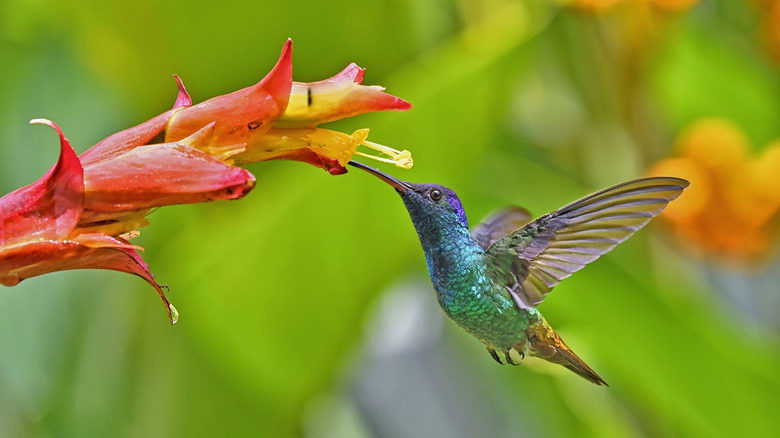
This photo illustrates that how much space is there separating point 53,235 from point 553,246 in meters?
→ 0.44

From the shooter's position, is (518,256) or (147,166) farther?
(518,256)

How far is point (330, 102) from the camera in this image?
519 millimetres

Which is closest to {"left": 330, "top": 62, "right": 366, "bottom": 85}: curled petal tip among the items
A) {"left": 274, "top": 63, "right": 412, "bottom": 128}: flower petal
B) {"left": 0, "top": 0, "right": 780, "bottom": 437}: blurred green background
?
{"left": 274, "top": 63, "right": 412, "bottom": 128}: flower petal

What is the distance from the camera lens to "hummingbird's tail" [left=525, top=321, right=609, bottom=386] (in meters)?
0.80

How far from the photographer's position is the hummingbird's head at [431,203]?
73 centimetres

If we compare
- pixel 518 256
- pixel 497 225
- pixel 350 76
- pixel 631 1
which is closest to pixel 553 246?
pixel 518 256

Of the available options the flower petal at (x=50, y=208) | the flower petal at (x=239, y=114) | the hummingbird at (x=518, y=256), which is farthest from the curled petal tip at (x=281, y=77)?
the hummingbird at (x=518, y=256)

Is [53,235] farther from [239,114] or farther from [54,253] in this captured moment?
[239,114]

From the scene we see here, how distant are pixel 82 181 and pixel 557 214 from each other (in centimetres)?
41

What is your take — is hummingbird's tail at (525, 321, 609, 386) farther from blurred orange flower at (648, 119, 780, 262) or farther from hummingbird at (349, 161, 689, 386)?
blurred orange flower at (648, 119, 780, 262)

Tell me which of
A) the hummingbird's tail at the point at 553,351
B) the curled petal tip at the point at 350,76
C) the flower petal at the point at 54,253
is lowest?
the hummingbird's tail at the point at 553,351

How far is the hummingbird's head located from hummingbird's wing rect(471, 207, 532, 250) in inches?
7.3

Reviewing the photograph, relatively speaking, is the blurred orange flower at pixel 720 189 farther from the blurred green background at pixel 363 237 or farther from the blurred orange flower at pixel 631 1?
the blurred orange flower at pixel 631 1

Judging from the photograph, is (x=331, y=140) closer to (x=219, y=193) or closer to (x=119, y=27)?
(x=219, y=193)
